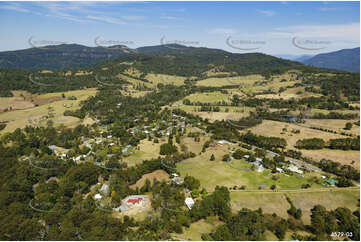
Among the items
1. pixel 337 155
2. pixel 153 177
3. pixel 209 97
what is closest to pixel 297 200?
pixel 153 177

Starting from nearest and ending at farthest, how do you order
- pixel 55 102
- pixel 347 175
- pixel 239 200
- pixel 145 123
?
pixel 239 200 → pixel 347 175 → pixel 145 123 → pixel 55 102

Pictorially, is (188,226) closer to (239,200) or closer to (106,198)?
(239,200)

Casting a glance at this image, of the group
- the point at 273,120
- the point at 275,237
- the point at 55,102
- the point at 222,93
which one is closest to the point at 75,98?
the point at 55,102

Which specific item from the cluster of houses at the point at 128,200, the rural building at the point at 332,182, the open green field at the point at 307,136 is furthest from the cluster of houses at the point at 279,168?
the cluster of houses at the point at 128,200

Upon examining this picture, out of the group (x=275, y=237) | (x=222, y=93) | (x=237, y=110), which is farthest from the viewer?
(x=222, y=93)

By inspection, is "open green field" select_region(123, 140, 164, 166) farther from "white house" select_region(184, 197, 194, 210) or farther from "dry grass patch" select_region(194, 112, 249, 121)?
"dry grass patch" select_region(194, 112, 249, 121)

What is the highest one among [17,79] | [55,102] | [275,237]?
[17,79]

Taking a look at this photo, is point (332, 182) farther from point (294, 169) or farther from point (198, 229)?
point (198, 229)

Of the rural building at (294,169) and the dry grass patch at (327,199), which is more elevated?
the rural building at (294,169)

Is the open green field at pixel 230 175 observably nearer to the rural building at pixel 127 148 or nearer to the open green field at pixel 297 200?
the open green field at pixel 297 200
